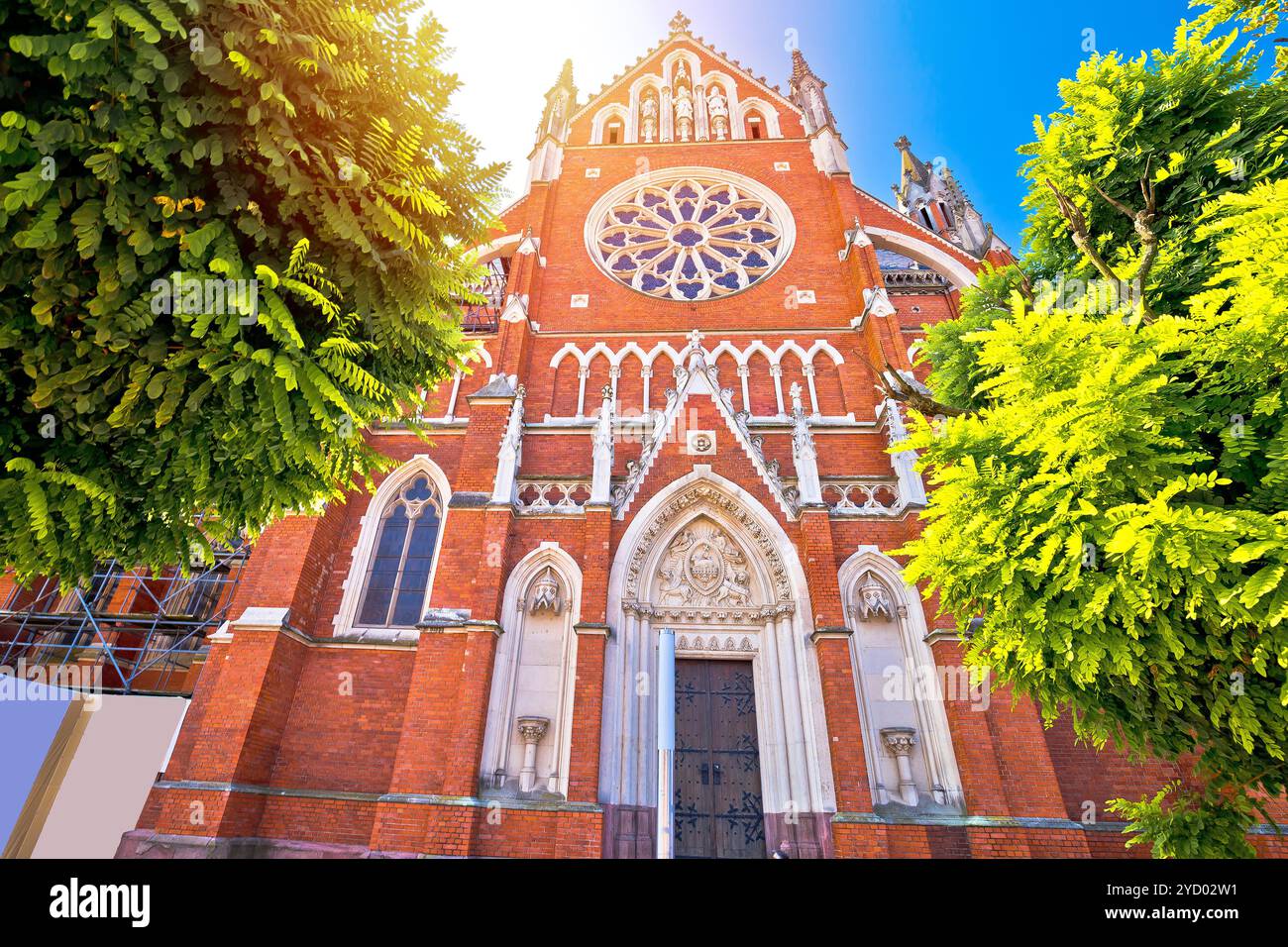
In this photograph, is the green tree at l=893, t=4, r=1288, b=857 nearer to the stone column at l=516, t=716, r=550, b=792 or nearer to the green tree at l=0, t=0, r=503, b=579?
the green tree at l=0, t=0, r=503, b=579

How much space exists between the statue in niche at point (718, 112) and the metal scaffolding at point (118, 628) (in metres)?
19.8

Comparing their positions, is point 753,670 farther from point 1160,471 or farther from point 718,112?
point 718,112

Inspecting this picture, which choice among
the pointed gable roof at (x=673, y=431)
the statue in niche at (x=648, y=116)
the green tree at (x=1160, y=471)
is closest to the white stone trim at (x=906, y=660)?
the pointed gable roof at (x=673, y=431)

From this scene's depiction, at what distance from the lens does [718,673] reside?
10.8 meters

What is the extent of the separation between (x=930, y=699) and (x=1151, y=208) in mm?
7820

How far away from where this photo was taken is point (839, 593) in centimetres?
1044

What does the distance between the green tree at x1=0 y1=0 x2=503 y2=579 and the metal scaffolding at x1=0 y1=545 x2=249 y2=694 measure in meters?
9.12

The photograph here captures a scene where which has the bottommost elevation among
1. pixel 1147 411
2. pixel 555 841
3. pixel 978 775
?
pixel 555 841

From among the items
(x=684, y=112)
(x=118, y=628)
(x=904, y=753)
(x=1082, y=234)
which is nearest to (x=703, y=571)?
(x=904, y=753)

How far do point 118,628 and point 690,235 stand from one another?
709 inches

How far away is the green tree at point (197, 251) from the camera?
3.71m
